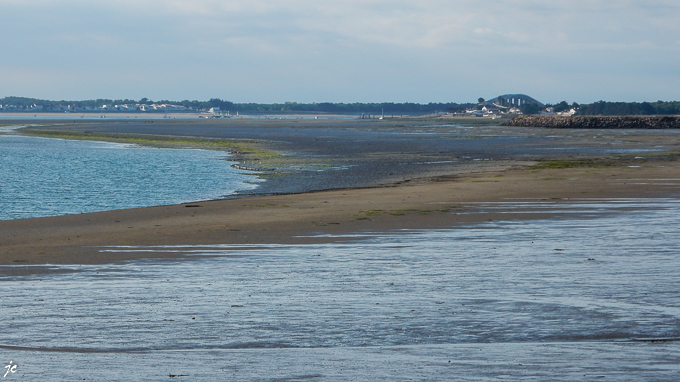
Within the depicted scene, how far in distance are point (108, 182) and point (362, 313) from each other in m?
28.2

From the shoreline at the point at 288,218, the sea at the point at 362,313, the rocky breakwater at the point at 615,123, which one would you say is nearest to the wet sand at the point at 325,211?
the shoreline at the point at 288,218

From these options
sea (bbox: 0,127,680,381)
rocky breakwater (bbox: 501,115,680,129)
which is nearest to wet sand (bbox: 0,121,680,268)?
sea (bbox: 0,127,680,381)

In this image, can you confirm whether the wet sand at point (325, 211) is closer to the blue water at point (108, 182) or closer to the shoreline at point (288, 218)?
the shoreline at point (288, 218)

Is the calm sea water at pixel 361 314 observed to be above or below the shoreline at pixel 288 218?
above

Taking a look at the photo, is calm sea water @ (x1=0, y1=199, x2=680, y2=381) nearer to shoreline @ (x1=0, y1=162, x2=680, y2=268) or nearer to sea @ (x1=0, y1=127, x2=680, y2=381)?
sea @ (x1=0, y1=127, x2=680, y2=381)

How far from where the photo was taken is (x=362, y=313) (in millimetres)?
9320

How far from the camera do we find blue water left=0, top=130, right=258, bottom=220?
2750 centimetres

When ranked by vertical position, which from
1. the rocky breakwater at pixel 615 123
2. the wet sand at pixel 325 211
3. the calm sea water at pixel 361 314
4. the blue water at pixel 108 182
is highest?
the rocky breakwater at pixel 615 123

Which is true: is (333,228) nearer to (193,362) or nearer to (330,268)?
(330,268)

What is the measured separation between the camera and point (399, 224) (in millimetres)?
17922

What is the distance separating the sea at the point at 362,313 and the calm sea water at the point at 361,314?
0.08 feet

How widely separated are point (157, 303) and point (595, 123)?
Result: 142 m

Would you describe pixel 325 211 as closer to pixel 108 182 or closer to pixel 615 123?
pixel 108 182

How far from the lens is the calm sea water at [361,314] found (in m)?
7.18
